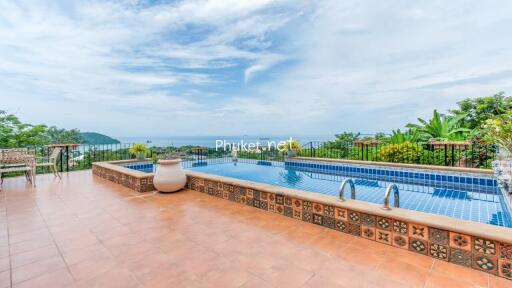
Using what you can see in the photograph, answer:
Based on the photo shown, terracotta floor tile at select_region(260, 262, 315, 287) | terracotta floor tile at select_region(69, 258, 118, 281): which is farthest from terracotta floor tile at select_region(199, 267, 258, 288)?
terracotta floor tile at select_region(69, 258, 118, 281)

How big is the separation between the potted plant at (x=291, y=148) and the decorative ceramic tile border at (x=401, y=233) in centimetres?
489

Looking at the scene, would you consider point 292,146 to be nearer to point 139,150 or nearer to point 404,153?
point 404,153

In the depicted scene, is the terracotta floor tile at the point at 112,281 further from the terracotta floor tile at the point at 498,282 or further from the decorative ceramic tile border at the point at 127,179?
the decorative ceramic tile border at the point at 127,179

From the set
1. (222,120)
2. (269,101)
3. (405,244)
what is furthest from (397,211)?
(222,120)

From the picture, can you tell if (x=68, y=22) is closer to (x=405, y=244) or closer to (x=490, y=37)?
(x=405, y=244)

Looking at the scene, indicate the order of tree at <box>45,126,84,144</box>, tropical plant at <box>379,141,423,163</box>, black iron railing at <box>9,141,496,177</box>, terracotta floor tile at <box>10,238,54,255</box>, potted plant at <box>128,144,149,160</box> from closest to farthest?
terracotta floor tile at <box>10,238,54,255</box> → black iron railing at <box>9,141,496,177</box> → tropical plant at <box>379,141,423,163</box> → potted plant at <box>128,144,149,160</box> → tree at <box>45,126,84,144</box>

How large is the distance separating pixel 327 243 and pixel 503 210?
3.12m

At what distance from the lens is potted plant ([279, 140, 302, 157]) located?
8.12 metres

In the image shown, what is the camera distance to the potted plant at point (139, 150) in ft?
24.7

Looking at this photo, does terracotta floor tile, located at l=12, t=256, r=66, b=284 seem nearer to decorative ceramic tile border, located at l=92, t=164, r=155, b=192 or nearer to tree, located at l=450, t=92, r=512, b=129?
decorative ceramic tile border, located at l=92, t=164, r=155, b=192

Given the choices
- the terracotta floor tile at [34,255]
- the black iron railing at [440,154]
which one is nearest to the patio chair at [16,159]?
the terracotta floor tile at [34,255]

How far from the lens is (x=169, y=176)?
4.23 meters

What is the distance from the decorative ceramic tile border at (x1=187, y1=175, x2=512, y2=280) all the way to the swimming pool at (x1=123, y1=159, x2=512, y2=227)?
1.67m

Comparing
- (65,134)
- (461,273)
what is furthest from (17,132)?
(461,273)
